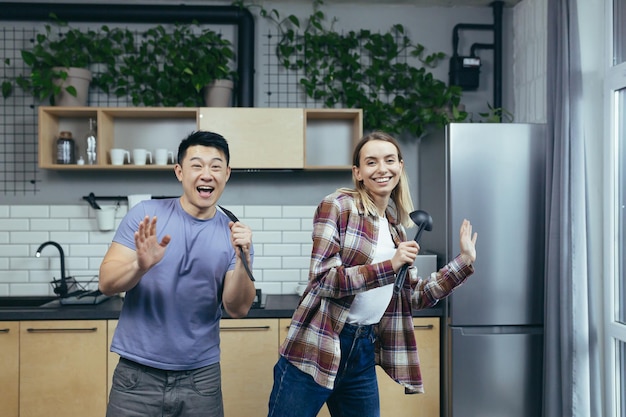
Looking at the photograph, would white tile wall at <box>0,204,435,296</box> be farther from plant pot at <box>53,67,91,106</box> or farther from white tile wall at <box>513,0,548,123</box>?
white tile wall at <box>513,0,548,123</box>

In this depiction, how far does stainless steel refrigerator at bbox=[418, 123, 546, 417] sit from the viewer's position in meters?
2.83

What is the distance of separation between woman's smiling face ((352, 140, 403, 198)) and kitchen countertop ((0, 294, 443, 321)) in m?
1.22

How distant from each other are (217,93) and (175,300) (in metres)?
1.88

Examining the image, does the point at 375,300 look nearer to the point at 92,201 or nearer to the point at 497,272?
the point at 497,272

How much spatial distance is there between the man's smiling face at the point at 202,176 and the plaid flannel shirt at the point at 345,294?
1.18 ft

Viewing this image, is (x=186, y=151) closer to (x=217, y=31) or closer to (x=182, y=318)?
(x=182, y=318)

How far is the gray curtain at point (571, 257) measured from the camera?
8.30 feet

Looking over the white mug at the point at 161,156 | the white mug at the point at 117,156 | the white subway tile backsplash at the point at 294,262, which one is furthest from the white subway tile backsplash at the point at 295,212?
the white mug at the point at 117,156

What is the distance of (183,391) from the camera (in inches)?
68.7

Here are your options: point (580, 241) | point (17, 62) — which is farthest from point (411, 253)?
point (17, 62)

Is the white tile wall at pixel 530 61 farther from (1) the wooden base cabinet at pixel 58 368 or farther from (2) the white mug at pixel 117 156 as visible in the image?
(1) the wooden base cabinet at pixel 58 368

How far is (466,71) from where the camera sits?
11.6 ft

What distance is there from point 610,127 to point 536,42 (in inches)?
35.9

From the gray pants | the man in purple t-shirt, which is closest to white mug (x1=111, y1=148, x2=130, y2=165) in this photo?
the man in purple t-shirt
